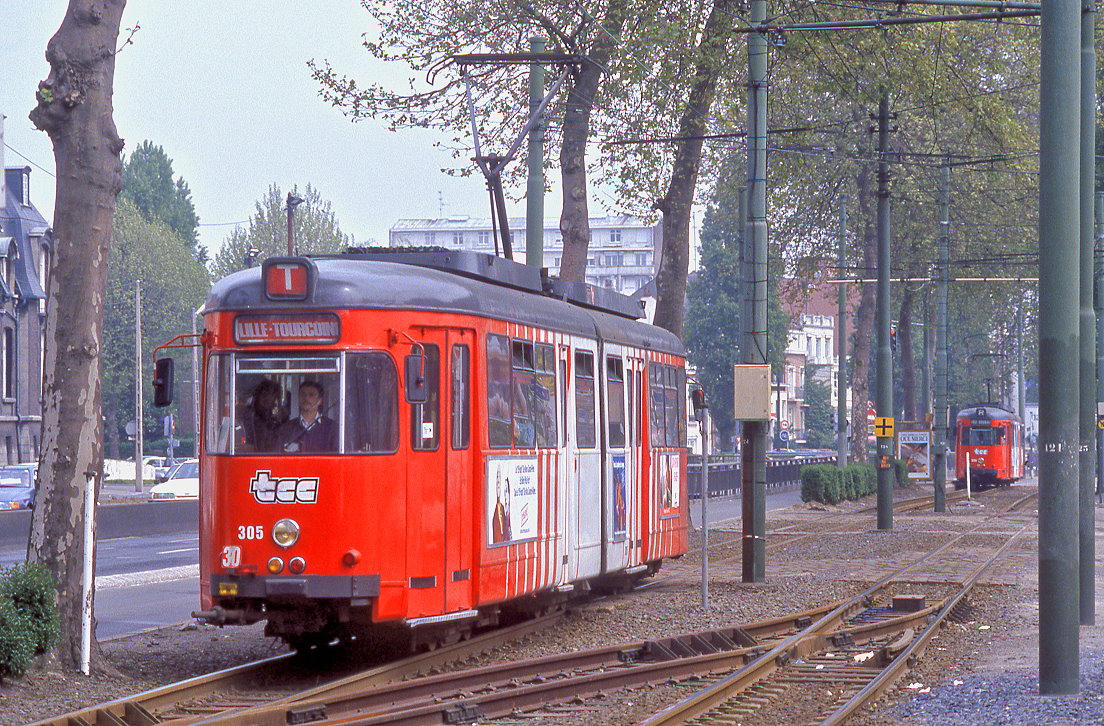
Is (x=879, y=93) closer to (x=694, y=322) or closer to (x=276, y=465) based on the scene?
(x=276, y=465)

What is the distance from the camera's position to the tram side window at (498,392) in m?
13.3

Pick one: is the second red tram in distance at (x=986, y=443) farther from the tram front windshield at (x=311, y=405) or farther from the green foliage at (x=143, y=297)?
the tram front windshield at (x=311, y=405)

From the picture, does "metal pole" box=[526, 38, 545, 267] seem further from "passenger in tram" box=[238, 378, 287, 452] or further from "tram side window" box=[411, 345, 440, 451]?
"passenger in tram" box=[238, 378, 287, 452]

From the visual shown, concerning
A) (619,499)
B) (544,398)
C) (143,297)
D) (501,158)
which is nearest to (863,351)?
(501,158)

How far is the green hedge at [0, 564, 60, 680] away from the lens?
35.4 feet

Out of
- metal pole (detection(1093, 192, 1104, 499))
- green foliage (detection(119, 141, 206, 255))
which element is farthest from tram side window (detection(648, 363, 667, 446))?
green foliage (detection(119, 141, 206, 255))

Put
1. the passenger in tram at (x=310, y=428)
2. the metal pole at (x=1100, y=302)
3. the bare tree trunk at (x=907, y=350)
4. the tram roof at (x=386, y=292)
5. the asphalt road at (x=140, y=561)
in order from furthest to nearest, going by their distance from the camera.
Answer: the bare tree trunk at (x=907, y=350), the metal pole at (x=1100, y=302), the asphalt road at (x=140, y=561), the tram roof at (x=386, y=292), the passenger in tram at (x=310, y=428)

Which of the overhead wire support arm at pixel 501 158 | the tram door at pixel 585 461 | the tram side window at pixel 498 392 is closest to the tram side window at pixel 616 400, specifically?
the tram door at pixel 585 461

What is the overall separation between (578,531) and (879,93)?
15.4 m

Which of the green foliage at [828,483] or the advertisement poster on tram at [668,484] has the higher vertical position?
the advertisement poster on tram at [668,484]

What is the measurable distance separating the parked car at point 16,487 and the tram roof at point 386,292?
25.8 metres

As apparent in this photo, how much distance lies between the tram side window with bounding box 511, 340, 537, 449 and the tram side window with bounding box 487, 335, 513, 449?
148 millimetres

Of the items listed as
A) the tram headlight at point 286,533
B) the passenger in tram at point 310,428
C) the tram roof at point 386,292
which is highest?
the tram roof at point 386,292

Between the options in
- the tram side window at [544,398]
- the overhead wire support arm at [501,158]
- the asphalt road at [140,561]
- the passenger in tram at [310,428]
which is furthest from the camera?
the overhead wire support arm at [501,158]
